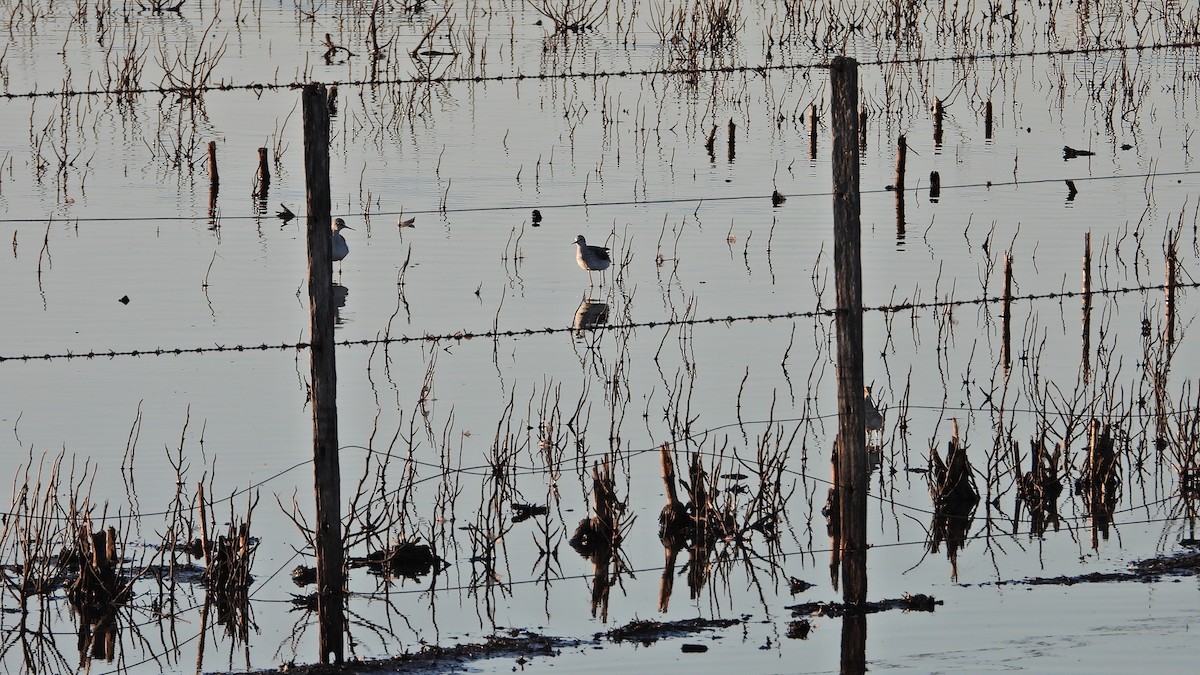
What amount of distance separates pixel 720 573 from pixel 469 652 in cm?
158

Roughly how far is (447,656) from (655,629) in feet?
2.64

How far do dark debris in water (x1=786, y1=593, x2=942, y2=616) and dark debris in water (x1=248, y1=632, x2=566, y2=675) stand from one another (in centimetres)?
94

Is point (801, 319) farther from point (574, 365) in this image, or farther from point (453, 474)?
point (453, 474)

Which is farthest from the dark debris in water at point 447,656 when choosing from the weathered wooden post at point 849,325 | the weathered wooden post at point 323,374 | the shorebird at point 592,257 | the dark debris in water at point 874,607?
the shorebird at point 592,257

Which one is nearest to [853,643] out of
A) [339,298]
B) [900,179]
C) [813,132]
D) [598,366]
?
[598,366]

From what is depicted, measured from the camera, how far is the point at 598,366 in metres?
12.3

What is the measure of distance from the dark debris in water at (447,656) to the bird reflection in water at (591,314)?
6.84 metres

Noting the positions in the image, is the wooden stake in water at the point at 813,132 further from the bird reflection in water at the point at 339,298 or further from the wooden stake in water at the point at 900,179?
the bird reflection in water at the point at 339,298

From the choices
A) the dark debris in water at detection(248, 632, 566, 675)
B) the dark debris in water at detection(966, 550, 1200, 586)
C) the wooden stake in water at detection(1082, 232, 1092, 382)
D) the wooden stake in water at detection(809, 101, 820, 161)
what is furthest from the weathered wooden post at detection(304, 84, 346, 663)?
the wooden stake in water at detection(809, 101, 820, 161)

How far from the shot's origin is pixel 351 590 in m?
7.67

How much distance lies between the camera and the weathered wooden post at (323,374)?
6160 millimetres

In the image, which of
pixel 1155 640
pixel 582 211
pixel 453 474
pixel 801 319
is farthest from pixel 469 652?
pixel 582 211

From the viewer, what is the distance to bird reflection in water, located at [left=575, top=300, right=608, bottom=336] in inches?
542

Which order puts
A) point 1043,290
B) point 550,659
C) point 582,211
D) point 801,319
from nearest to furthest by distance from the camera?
point 550,659
point 801,319
point 1043,290
point 582,211
